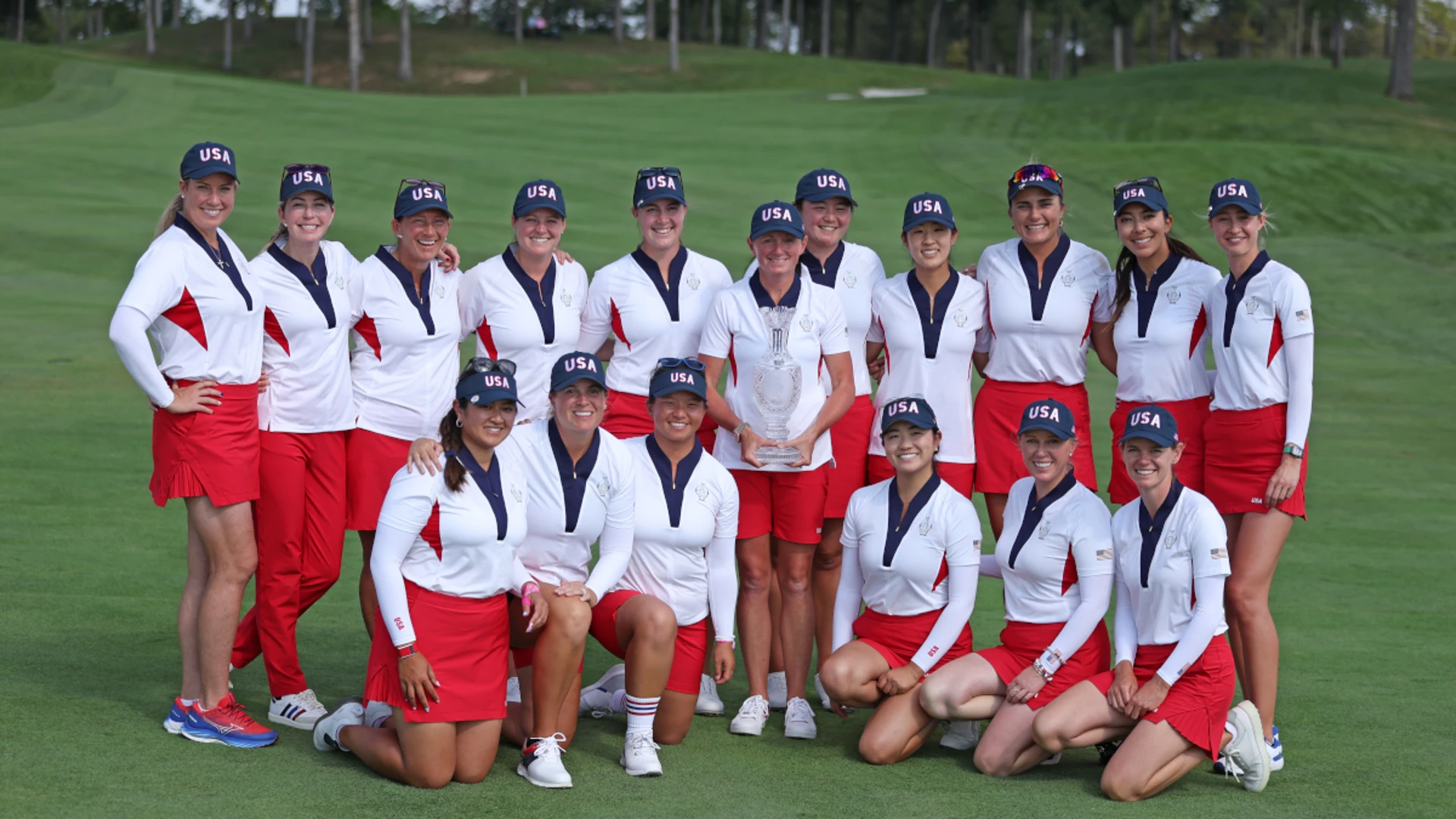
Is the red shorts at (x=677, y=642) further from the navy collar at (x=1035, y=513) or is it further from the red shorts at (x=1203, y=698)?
the red shorts at (x=1203, y=698)

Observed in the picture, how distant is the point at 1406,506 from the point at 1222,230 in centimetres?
523

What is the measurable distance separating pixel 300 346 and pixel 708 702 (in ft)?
7.96

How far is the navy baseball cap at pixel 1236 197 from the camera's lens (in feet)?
19.7

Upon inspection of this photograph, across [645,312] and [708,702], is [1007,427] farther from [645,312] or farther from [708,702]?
[708,702]

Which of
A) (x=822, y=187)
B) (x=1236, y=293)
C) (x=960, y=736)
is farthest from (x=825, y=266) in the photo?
(x=960, y=736)

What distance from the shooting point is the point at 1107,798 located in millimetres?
5410

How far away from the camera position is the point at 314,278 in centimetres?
612

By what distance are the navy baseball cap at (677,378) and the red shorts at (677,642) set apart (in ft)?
2.88

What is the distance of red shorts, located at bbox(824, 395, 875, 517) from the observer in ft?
22.1

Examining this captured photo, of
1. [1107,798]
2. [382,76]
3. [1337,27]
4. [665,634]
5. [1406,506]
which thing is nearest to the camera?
[1107,798]

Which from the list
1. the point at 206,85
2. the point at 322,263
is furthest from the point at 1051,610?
the point at 206,85

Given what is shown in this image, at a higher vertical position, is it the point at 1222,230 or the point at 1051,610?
the point at 1222,230

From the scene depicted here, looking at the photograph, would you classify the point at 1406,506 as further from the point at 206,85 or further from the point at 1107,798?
the point at 206,85

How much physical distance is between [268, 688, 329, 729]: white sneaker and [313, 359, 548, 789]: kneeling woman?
1.40ft
